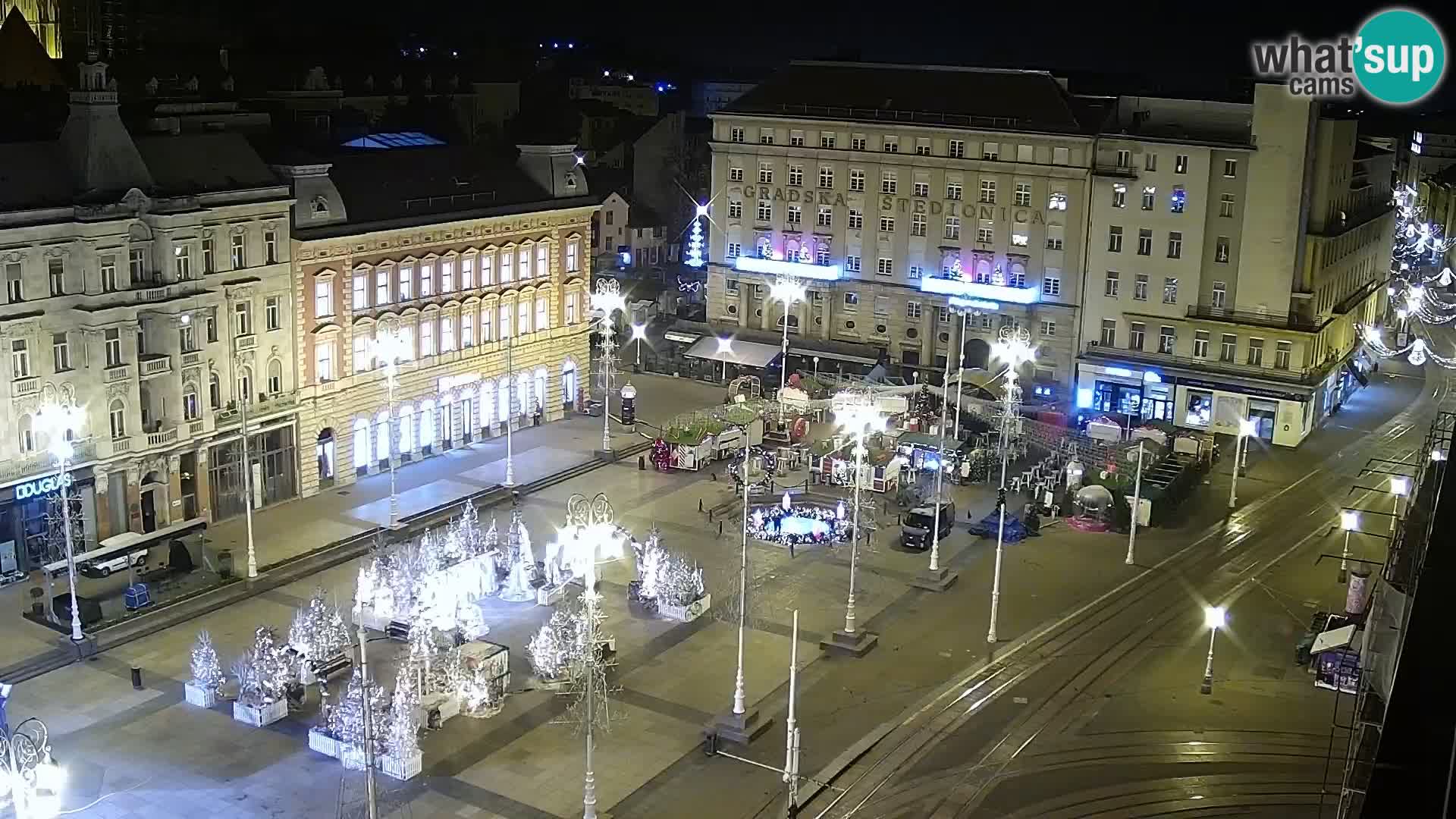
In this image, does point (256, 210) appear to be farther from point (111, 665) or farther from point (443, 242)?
point (111, 665)

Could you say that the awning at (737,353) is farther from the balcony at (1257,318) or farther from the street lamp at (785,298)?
the balcony at (1257,318)

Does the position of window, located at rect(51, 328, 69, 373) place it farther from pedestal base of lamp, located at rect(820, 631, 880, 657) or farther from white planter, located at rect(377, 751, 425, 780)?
pedestal base of lamp, located at rect(820, 631, 880, 657)

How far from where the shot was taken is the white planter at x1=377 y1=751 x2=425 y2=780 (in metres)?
39.7

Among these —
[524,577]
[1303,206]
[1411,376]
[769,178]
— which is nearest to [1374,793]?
[524,577]

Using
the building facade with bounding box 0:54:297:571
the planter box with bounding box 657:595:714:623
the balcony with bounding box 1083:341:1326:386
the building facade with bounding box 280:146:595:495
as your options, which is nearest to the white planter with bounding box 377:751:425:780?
the planter box with bounding box 657:595:714:623

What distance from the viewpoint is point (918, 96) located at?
3469 inches

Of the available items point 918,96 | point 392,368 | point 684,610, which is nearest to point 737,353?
point 918,96

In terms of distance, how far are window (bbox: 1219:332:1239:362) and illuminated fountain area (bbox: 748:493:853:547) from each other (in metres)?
26.9

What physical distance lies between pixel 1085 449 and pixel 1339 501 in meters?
12.0

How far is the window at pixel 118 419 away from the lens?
5544cm

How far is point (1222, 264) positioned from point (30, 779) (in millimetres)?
64446

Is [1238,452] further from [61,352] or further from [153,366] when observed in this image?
[61,352]

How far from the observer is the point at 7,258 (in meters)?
51.6

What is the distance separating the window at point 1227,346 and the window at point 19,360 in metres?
58.6
